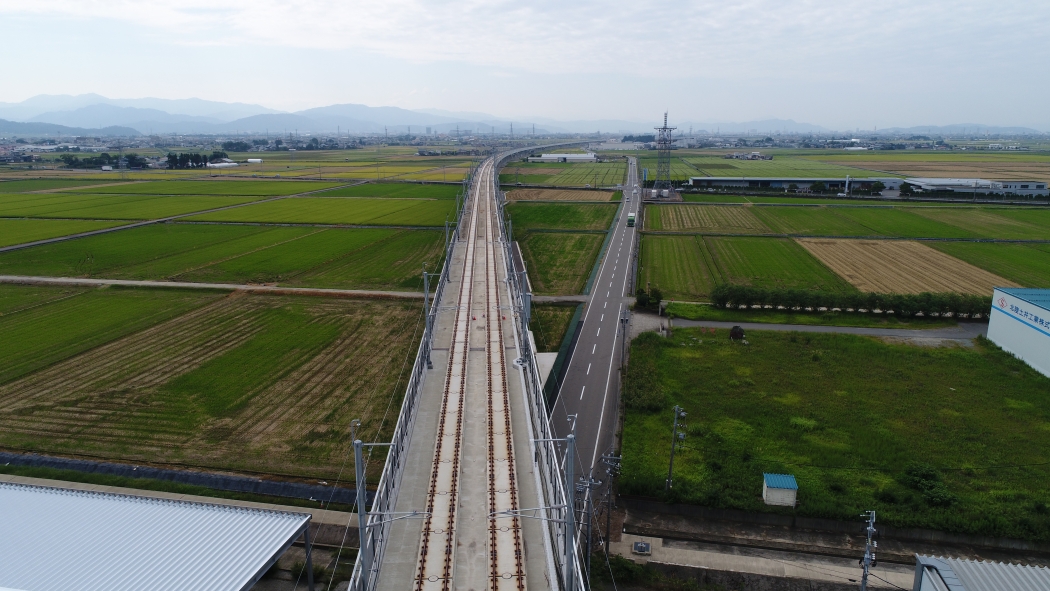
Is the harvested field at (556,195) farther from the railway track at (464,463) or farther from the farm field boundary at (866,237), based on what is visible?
the railway track at (464,463)

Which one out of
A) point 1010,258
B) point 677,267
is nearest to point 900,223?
point 1010,258

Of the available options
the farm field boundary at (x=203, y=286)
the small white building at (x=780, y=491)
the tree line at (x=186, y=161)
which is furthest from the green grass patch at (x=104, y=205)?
the small white building at (x=780, y=491)

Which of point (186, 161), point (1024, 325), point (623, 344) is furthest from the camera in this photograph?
point (186, 161)

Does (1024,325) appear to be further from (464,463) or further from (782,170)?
(782,170)

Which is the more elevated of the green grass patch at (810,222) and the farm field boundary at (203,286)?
the green grass patch at (810,222)

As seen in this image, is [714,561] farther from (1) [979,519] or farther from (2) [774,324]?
(2) [774,324]
